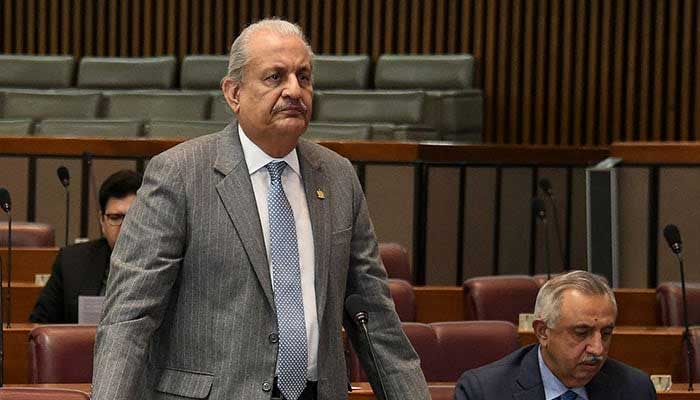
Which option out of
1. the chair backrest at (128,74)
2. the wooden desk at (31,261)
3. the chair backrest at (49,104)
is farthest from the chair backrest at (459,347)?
the chair backrest at (128,74)

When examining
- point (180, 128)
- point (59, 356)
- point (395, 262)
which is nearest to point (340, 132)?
point (180, 128)

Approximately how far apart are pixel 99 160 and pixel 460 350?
15.1 feet

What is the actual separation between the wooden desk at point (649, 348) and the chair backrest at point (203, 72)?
5609mm

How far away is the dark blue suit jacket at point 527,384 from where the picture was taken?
3.70 meters

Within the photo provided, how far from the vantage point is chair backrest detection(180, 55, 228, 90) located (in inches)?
437

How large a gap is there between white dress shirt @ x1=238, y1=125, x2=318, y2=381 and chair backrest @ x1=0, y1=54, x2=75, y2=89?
864cm

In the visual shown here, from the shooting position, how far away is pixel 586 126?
11.9 m

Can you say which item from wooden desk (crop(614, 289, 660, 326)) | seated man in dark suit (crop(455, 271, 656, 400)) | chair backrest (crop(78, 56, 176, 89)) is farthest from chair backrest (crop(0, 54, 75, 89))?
seated man in dark suit (crop(455, 271, 656, 400))

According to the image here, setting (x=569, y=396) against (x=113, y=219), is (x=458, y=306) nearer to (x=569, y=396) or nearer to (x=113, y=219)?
(x=113, y=219)

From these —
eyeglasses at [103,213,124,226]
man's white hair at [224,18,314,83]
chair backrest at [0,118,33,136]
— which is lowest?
eyeglasses at [103,213,124,226]

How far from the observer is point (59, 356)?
4.70 meters

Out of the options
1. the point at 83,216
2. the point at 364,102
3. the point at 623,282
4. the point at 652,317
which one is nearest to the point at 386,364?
the point at 652,317

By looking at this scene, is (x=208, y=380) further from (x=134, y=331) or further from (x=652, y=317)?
(x=652, y=317)

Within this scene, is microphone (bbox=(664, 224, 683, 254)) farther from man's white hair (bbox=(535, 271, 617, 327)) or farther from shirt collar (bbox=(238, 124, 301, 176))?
shirt collar (bbox=(238, 124, 301, 176))
